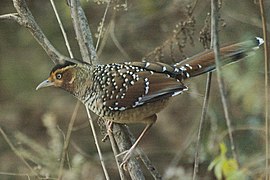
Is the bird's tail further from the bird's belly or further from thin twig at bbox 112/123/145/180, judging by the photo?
thin twig at bbox 112/123/145/180

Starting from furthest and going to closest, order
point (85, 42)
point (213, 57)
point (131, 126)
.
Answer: point (131, 126), point (213, 57), point (85, 42)

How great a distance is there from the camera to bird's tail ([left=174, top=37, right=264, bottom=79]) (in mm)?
3578

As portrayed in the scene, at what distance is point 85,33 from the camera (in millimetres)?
3590

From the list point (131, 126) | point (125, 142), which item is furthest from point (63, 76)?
point (131, 126)

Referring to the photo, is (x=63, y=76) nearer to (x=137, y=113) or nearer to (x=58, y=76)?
(x=58, y=76)

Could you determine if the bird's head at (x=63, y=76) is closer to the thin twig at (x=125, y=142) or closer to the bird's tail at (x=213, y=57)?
the thin twig at (x=125, y=142)

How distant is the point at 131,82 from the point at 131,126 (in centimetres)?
361

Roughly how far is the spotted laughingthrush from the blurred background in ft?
6.30

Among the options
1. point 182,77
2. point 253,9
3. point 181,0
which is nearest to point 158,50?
point 182,77

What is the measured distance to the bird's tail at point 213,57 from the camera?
3578 mm

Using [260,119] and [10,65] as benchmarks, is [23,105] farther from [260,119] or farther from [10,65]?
[260,119]

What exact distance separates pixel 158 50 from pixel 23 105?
A: 3921 mm

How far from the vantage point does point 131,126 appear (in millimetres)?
7305

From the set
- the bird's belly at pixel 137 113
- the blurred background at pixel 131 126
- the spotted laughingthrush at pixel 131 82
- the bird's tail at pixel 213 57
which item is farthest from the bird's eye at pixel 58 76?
the blurred background at pixel 131 126
